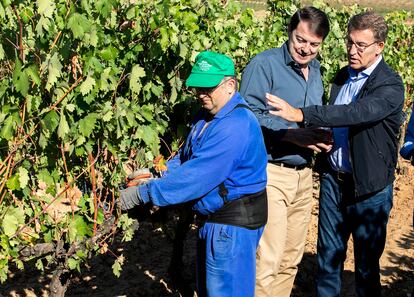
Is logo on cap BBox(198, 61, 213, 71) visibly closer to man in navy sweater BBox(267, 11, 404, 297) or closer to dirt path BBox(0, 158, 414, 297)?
man in navy sweater BBox(267, 11, 404, 297)

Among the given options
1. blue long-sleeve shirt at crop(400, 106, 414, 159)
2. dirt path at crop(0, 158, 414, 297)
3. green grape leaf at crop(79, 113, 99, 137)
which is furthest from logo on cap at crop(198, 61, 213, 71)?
dirt path at crop(0, 158, 414, 297)

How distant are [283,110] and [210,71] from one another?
0.48 m

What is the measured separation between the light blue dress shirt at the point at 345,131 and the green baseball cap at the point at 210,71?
1.04 meters

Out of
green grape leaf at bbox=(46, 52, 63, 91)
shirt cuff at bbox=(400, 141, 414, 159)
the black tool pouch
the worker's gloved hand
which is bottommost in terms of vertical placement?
the black tool pouch

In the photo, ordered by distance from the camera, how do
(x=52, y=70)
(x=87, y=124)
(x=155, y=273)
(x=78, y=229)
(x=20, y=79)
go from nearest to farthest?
(x=20, y=79) → (x=52, y=70) → (x=87, y=124) → (x=78, y=229) → (x=155, y=273)

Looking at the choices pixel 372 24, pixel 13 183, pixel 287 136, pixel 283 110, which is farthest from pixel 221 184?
pixel 372 24

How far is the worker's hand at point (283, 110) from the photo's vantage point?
3611mm

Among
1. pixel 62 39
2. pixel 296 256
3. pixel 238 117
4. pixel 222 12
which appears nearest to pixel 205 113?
pixel 238 117

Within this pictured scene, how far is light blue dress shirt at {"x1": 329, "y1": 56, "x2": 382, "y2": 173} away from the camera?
4191 millimetres

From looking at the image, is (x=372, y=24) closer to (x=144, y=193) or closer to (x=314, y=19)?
(x=314, y=19)

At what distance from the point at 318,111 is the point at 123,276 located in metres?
3.14

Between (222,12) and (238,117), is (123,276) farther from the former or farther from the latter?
(238,117)

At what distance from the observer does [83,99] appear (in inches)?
143

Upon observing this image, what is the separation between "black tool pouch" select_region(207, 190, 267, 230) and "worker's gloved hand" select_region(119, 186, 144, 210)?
38 cm
